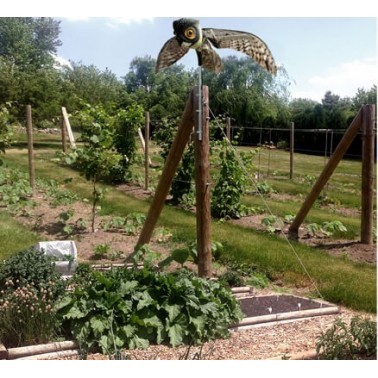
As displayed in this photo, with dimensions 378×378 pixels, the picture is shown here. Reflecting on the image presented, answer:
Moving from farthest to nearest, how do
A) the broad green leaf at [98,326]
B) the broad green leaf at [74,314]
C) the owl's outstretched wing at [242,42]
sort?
the owl's outstretched wing at [242,42]
the broad green leaf at [74,314]
the broad green leaf at [98,326]

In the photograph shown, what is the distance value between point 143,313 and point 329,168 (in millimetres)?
4104

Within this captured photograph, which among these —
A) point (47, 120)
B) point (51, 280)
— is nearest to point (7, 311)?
point (51, 280)

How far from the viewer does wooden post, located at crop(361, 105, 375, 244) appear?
23.0 feet

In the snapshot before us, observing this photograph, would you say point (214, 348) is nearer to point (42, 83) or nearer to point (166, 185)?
point (166, 185)

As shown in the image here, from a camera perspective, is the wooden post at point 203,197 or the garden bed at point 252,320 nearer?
the garden bed at point 252,320

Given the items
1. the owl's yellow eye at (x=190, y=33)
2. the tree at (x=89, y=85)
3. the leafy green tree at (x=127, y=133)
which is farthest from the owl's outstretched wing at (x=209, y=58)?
the tree at (x=89, y=85)

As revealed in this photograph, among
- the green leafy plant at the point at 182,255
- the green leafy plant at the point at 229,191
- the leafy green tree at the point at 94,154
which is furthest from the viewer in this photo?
the green leafy plant at the point at 229,191

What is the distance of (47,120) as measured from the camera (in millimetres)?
20500

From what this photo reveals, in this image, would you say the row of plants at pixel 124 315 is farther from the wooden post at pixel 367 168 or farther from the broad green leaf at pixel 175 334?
the wooden post at pixel 367 168

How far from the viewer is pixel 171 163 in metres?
5.51

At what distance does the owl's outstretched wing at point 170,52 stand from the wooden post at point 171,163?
36 cm

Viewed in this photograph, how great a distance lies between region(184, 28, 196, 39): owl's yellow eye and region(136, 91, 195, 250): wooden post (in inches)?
21.6

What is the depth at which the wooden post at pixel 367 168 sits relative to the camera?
23.0 ft

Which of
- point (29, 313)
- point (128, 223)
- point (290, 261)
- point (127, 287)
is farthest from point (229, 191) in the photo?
point (29, 313)
